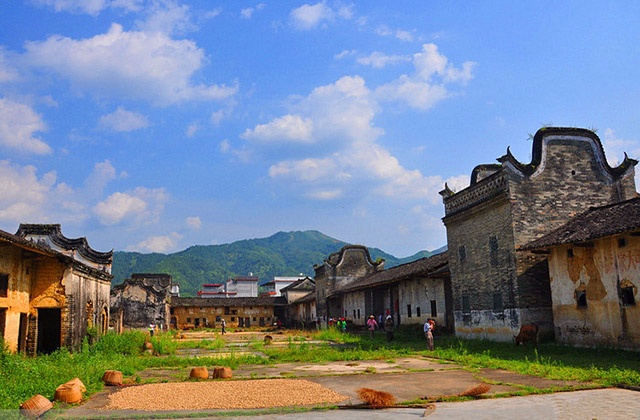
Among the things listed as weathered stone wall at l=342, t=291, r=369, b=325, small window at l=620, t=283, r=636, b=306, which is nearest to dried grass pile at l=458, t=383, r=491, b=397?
small window at l=620, t=283, r=636, b=306

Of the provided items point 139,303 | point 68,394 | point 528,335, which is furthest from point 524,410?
point 139,303

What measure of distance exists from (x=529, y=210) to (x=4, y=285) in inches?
695

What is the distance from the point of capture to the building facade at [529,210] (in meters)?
20.2

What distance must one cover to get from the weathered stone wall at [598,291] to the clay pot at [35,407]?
48.6 ft

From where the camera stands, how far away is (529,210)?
2066 cm

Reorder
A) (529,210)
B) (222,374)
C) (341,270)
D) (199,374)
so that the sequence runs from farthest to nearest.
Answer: (341,270) < (529,210) < (222,374) < (199,374)

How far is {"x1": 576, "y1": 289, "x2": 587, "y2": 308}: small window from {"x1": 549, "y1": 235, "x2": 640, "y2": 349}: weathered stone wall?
2.8 inches

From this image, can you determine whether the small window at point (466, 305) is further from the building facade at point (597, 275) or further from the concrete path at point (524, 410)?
the concrete path at point (524, 410)

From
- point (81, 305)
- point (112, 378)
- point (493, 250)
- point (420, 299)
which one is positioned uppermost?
point (493, 250)

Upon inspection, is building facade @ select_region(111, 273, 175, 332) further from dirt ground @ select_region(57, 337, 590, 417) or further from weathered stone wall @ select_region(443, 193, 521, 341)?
dirt ground @ select_region(57, 337, 590, 417)

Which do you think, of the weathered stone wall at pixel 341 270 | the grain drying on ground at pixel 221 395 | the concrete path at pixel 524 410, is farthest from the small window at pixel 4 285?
the weathered stone wall at pixel 341 270

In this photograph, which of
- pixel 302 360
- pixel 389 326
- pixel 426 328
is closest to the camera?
pixel 302 360

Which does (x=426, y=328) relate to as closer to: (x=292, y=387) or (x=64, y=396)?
(x=292, y=387)

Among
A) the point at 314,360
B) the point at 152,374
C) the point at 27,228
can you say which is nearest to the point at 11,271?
the point at 152,374
